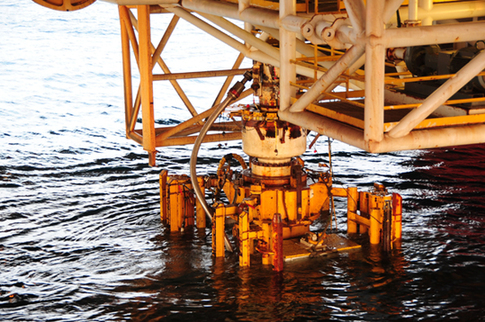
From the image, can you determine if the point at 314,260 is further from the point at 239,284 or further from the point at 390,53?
the point at 390,53

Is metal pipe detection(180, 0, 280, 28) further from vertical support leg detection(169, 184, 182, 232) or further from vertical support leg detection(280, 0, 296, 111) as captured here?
vertical support leg detection(169, 184, 182, 232)

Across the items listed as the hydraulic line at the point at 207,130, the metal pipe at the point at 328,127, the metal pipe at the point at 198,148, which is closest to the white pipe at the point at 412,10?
the metal pipe at the point at 328,127

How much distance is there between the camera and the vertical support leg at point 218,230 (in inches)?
579

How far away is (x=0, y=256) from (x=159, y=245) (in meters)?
3.57

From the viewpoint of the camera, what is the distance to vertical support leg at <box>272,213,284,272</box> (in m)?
14.0

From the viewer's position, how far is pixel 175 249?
51.4ft

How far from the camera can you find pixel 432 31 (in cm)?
892

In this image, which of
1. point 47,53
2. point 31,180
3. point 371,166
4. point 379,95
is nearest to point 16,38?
point 47,53

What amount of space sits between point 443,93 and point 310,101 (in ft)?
7.86

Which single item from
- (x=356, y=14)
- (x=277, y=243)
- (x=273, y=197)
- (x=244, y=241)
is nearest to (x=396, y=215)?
(x=273, y=197)

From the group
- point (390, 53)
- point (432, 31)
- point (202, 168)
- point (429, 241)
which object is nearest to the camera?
point (432, 31)

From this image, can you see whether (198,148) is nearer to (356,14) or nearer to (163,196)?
(163,196)

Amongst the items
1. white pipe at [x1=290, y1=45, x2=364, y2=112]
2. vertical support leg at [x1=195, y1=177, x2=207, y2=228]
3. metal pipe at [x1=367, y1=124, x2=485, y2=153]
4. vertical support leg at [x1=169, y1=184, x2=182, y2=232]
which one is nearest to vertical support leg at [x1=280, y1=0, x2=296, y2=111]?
white pipe at [x1=290, y1=45, x2=364, y2=112]

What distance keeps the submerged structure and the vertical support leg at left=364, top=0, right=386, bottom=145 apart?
0.01 metres
